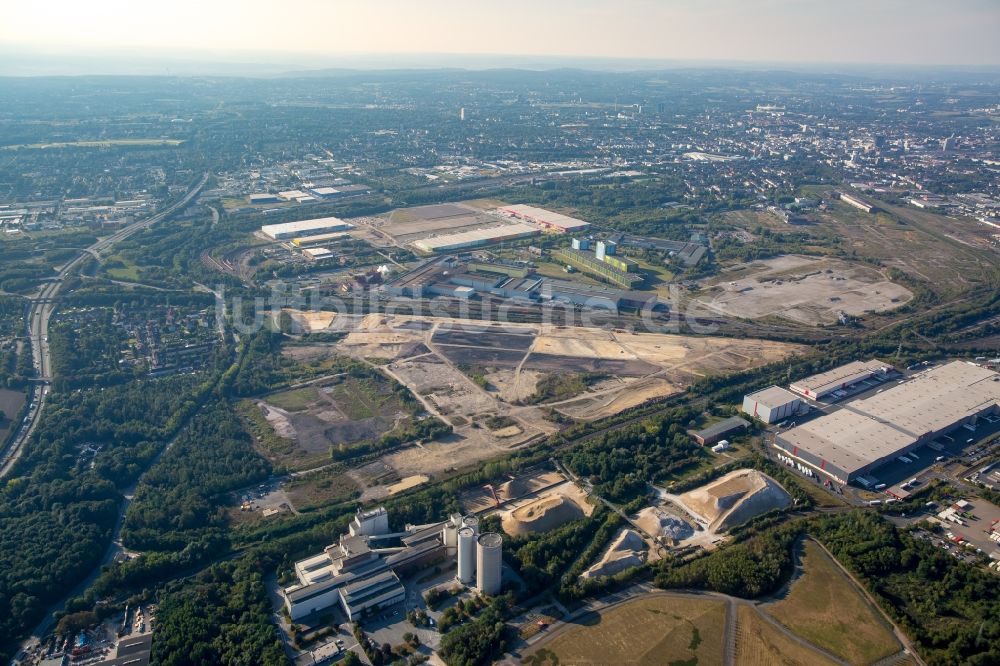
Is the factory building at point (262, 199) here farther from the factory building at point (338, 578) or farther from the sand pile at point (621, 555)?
the sand pile at point (621, 555)

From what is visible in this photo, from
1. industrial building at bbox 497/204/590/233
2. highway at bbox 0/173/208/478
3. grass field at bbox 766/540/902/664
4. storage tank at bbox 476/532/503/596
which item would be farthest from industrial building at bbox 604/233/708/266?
highway at bbox 0/173/208/478

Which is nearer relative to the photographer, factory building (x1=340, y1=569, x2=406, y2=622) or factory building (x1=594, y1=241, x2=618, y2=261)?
factory building (x1=340, y1=569, x2=406, y2=622)

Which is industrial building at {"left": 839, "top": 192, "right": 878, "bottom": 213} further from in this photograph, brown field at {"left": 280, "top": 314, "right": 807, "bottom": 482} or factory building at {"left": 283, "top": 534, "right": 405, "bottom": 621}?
factory building at {"left": 283, "top": 534, "right": 405, "bottom": 621}

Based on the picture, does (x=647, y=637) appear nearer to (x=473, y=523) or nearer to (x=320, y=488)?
(x=473, y=523)

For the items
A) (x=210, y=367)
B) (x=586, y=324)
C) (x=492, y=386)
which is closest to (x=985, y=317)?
(x=586, y=324)

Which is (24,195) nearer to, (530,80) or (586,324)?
(586,324)

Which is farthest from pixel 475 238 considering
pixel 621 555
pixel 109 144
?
pixel 109 144
